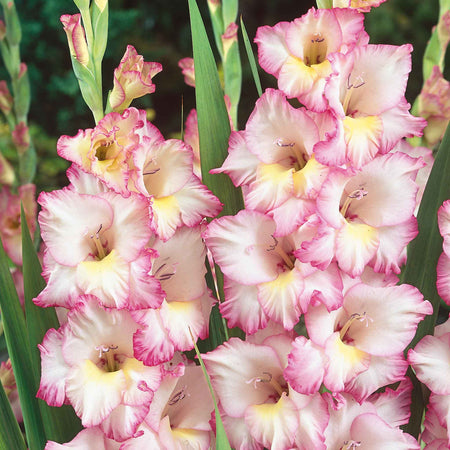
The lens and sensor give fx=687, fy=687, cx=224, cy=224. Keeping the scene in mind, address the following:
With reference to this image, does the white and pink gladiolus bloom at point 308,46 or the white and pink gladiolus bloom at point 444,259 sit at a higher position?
the white and pink gladiolus bloom at point 308,46

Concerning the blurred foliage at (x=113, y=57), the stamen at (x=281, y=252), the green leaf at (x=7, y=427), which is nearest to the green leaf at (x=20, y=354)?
the green leaf at (x=7, y=427)

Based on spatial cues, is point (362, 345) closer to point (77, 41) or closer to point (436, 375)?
point (436, 375)

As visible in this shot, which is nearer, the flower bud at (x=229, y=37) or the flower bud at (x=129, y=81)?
the flower bud at (x=129, y=81)

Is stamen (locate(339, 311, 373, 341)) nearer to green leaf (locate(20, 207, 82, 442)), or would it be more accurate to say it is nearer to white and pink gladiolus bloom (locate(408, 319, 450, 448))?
white and pink gladiolus bloom (locate(408, 319, 450, 448))

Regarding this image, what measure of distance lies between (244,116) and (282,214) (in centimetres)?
269

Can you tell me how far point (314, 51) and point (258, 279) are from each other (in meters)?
0.20

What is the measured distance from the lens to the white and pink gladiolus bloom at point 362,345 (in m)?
0.52

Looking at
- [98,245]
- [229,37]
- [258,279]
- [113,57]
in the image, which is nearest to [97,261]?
[98,245]

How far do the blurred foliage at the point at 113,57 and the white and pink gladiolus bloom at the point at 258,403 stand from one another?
2.20m

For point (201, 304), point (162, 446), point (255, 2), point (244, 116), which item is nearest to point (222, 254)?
point (201, 304)

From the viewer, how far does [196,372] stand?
571 millimetres

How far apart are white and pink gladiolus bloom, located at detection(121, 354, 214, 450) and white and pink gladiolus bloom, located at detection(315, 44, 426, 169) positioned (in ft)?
0.69

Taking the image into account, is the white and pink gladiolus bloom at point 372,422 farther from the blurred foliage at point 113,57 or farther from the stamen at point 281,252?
the blurred foliage at point 113,57

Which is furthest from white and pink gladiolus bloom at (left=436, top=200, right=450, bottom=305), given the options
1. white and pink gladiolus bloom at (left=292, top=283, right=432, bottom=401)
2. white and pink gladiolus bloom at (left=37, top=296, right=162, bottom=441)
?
white and pink gladiolus bloom at (left=37, top=296, right=162, bottom=441)
